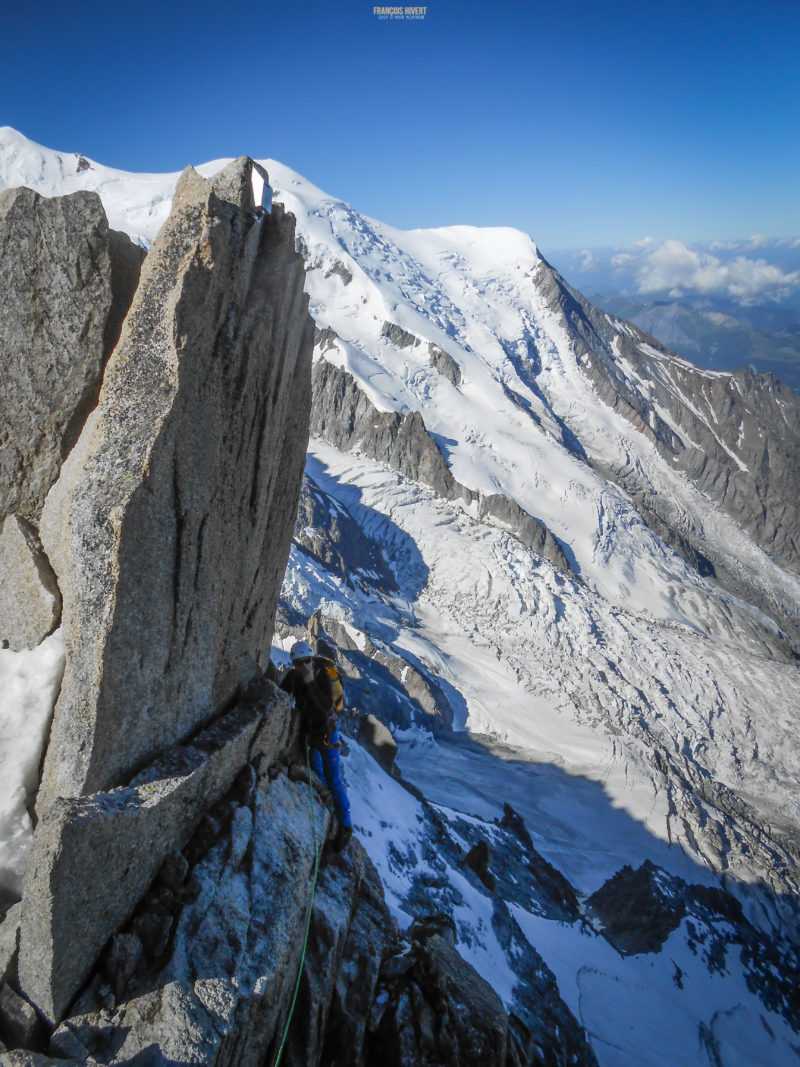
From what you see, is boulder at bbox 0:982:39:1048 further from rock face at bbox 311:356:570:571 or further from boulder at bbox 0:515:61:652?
rock face at bbox 311:356:570:571

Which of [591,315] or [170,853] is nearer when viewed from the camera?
[170,853]

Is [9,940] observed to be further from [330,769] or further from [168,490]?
[330,769]

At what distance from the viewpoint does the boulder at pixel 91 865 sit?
5.12 m

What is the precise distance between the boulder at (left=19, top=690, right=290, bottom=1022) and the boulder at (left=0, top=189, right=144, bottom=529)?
362 cm

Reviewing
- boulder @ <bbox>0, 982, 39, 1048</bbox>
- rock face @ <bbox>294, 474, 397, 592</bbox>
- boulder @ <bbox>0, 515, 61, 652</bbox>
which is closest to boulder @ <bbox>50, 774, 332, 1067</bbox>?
boulder @ <bbox>0, 982, 39, 1048</bbox>

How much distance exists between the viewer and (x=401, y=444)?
8838 centimetres

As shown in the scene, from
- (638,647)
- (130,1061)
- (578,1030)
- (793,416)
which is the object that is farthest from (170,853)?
(793,416)

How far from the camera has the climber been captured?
9977 millimetres

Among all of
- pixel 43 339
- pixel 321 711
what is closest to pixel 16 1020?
pixel 321 711

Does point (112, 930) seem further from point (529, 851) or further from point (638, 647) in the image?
point (638, 647)

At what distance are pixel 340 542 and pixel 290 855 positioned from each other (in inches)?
2524

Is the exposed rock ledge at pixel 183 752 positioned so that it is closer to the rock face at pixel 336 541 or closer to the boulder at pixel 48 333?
the boulder at pixel 48 333

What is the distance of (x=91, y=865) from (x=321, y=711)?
15.8 ft

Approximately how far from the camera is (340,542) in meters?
71.6
